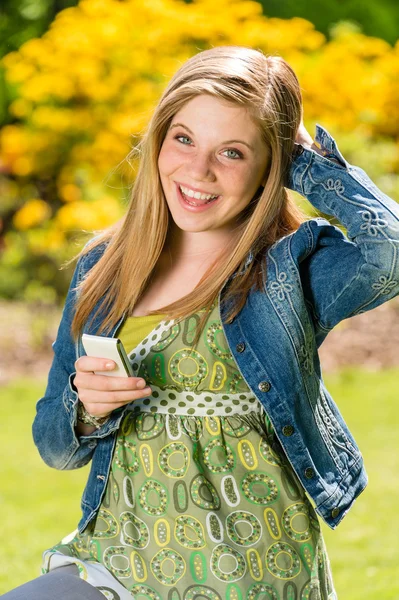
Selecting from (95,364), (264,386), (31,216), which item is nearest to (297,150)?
(264,386)

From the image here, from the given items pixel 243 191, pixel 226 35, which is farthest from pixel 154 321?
pixel 226 35

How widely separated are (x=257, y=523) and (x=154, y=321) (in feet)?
1.35

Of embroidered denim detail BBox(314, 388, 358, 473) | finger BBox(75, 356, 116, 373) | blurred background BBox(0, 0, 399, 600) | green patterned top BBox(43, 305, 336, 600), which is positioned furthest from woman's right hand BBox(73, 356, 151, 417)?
blurred background BBox(0, 0, 399, 600)

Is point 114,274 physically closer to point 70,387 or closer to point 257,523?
point 70,387

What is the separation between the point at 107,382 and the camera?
5.14ft

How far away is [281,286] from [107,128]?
215 inches

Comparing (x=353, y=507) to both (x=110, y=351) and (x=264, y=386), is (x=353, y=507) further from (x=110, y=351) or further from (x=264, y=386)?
(x=110, y=351)

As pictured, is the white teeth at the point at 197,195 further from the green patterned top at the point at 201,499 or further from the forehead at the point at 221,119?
the green patterned top at the point at 201,499

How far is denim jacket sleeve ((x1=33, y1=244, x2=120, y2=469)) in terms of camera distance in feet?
5.74

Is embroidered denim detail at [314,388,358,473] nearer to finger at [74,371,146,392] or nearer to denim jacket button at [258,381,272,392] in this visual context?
denim jacket button at [258,381,272,392]

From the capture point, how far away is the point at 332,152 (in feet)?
5.81

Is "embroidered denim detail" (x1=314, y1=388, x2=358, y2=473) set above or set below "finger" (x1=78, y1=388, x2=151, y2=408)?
below

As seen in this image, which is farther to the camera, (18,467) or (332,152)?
(18,467)

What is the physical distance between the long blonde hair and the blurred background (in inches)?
110
